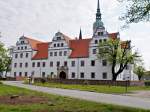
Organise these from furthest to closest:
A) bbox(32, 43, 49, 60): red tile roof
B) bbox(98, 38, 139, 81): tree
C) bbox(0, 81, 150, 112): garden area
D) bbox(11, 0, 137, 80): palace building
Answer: bbox(32, 43, 49, 60): red tile roof < bbox(11, 0, 137, 80): palace building < bbox(98, 38, 139, 81): tree < bbox(0, 81, 150, 112): garden area

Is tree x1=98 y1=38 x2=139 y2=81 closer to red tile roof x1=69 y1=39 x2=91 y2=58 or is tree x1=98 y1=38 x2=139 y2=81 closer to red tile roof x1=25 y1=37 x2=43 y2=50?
red tile roof x1=69 y1=39 x2=91 y2=58

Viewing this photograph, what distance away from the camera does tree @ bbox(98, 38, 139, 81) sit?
6031 cm


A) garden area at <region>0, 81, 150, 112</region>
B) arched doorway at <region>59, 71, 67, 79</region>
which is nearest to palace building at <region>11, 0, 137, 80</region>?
arched doorway at <region>59, 71, 67, 79</region>

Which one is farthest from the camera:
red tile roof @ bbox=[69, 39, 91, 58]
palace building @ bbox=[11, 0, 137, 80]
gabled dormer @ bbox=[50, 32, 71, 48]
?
gabled dormer @ bbox=[50, 32, 71, 48]

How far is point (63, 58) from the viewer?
240 ft

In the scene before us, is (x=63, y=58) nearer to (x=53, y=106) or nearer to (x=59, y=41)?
(x=59, y=41)

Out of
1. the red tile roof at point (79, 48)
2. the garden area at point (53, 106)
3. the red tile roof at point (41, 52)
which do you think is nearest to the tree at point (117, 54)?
the red tile roof at point (79, 48)

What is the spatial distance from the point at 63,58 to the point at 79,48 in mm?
5455

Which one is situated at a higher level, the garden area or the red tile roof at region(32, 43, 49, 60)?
the red tile roof at region(32, 43, 49, 60)

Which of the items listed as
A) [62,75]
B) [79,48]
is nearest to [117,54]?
[79,48]

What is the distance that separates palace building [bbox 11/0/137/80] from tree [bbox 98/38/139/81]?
3.02 metres

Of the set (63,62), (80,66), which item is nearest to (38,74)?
(63,62)

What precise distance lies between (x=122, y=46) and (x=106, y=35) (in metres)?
6.98

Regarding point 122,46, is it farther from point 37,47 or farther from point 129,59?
point 37,47
